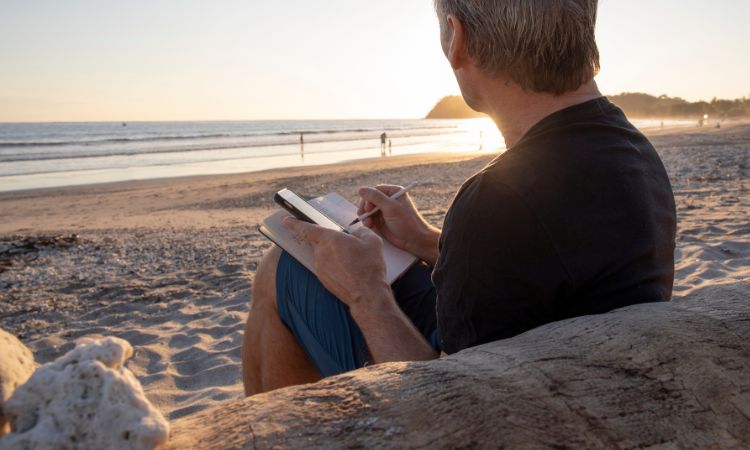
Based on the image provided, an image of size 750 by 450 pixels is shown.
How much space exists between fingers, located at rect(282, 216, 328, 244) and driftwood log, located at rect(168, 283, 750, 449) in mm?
903

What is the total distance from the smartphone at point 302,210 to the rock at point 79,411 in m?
1.39

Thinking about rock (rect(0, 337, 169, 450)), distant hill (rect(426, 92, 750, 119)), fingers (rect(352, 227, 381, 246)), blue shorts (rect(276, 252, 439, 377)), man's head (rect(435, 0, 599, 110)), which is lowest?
blue shorts (rect(276, 252, 439, 377))

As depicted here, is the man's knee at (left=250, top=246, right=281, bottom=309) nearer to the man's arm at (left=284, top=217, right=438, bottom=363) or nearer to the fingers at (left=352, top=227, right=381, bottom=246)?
the man's arm at (left=284, top=217, right=438, bottom=363)

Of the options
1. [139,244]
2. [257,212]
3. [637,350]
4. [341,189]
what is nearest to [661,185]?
[637,350]

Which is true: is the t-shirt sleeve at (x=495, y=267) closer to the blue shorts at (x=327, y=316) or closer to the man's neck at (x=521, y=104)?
the man's neck at (x=521, y=104)

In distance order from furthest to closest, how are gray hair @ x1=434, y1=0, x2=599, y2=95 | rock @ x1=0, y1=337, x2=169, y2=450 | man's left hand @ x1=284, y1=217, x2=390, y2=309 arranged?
man's left hand @ x1=284, y1=217, x2=390, y2=309 → gray hair @ x1=434, y1=0, x2=599, y2=95 → rock @ x1=0, y1=337, x2=169, y2=450

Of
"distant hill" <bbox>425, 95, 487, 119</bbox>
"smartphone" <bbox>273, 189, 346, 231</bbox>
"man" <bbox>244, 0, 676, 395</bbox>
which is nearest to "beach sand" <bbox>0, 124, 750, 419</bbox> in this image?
"smartphone" <bbox>273, 189, 346, 231</bbox>

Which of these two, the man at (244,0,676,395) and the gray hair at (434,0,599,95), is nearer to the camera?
the man at (244,0,676,395)

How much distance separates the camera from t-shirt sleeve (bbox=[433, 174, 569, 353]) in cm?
143

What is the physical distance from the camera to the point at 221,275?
523cm

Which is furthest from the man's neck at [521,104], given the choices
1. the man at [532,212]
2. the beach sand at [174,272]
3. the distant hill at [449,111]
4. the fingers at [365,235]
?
the distant hill at [449,111]

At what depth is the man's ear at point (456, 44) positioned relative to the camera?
1.70 metres

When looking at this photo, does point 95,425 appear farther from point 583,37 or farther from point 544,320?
point 583,37

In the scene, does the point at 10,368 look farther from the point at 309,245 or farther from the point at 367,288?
the point at 309,245
